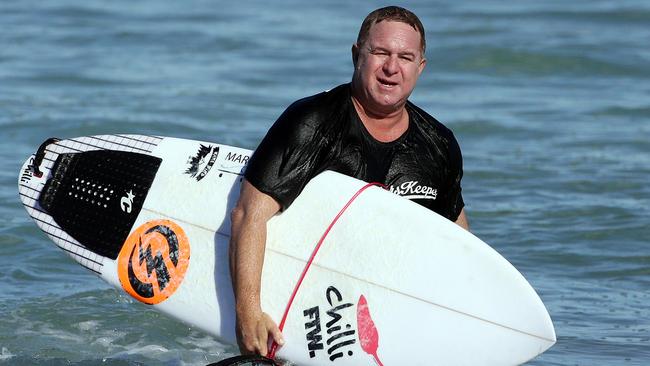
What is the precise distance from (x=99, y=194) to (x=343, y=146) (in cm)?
133

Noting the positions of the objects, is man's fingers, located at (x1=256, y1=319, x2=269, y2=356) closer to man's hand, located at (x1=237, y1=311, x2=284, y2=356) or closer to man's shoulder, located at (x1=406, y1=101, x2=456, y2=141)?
man's hand, located at (x1=237, y1=311, x2=284, y2=356)

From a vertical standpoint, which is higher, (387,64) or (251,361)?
(387,64)

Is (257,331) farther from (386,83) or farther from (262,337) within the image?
(386,83)

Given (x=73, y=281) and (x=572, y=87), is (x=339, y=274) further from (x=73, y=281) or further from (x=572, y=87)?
(x=572, y=87)

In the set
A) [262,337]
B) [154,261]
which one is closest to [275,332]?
[262,337]

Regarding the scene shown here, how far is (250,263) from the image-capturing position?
4508 mm

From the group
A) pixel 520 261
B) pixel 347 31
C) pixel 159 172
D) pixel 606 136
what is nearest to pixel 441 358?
pixel 159 172

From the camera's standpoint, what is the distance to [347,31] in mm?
14852

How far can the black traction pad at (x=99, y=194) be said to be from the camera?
17.5 feet

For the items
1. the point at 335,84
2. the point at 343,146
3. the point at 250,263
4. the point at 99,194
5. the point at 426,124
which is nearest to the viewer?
the point at 250,263

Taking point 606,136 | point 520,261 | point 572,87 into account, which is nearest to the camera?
point 520,261

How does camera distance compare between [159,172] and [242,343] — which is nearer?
[242,343]

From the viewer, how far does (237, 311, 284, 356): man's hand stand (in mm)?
4570

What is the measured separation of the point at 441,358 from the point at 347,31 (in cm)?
1050
